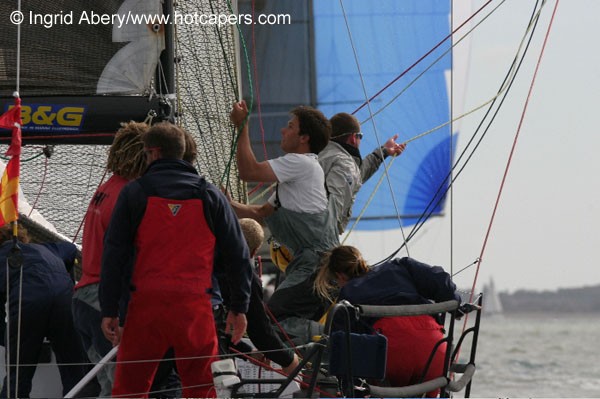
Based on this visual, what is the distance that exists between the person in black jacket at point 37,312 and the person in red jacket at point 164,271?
1043 mm

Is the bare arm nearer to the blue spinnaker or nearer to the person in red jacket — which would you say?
the person in red jacket

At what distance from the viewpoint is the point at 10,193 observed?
15.4 feet

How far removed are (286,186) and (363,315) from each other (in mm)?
840

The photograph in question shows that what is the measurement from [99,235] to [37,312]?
29.3 inches

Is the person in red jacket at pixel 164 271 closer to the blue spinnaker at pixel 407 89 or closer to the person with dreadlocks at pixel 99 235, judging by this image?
the person with dreadlocks at pixel 99 235

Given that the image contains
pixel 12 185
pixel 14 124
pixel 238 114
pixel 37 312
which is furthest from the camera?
pixel 37 312

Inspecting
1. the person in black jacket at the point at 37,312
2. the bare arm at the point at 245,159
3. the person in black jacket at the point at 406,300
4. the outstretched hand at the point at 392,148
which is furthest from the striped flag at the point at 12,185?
the outstretched hand at the point at 392,148

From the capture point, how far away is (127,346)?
435 centimetres

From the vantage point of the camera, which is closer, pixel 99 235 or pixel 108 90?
pixel 99 235

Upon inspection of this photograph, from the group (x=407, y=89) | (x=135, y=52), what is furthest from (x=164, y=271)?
(x=407, y=89)

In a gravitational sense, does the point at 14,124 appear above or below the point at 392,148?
below

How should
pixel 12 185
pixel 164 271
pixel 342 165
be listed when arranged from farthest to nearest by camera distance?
pixel 342 165 < pixel 12 185 < pixel 164 271

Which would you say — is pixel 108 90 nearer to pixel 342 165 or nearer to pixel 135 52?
pixel 135 52

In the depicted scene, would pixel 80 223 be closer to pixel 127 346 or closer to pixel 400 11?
pixel 127 346
